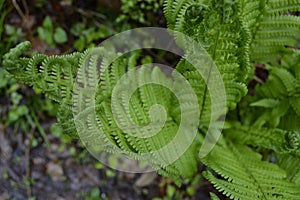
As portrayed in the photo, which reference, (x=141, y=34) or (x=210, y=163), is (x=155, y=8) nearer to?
(x=141, y=34)

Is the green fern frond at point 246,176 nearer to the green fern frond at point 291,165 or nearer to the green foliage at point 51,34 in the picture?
the green fern frond at point 291,165

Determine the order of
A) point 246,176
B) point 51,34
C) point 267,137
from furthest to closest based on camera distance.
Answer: point 51,34 < point 267,137 < point 246,176

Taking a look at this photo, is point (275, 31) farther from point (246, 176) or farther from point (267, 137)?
point (246, 176)

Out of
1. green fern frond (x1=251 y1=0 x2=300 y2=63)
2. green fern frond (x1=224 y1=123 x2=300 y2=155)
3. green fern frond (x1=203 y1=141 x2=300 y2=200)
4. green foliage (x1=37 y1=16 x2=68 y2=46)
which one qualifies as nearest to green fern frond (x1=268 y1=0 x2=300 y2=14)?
green fern frond (x1=251 y1=0 x2=300 y2=63)

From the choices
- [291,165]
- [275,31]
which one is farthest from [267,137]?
[275,31]

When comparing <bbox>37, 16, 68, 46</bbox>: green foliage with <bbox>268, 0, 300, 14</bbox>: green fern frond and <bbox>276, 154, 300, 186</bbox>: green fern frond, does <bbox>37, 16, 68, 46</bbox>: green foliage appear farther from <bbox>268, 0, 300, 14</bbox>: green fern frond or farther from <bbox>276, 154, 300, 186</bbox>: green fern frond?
<bbox>276, 154, 300, 186</bbox>: green fern frond

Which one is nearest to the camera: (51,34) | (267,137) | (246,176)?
(246,176)

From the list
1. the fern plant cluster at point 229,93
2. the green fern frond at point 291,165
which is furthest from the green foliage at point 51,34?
the green fern frond at point 291,165

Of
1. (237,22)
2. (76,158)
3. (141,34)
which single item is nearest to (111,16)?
(141,34)
